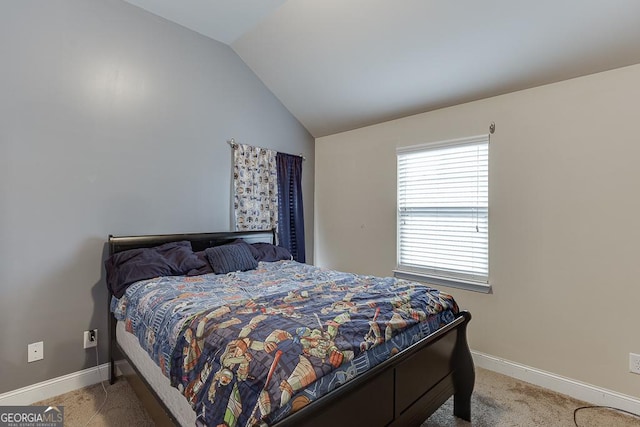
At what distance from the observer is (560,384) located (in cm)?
239

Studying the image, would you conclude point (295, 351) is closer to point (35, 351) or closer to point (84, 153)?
point (35, 351)

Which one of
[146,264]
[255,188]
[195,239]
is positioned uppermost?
[255,188]

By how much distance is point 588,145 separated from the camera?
2.30m

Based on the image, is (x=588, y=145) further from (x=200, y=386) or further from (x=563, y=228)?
(x=200, y=386)

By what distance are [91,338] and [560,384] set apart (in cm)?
358

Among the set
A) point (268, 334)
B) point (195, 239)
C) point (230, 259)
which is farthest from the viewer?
point (195, 239)

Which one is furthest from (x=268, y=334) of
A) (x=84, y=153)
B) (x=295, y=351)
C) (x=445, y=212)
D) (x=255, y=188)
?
(x=255, y=188)

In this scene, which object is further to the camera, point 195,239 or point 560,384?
point 195,239

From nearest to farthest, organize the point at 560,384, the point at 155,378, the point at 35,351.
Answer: the point at 155,378 < the point at 35,351 < the point at 560,384

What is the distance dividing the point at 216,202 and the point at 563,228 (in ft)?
9.86

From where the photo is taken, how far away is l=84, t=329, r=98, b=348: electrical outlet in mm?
2502

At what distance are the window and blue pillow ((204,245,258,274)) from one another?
1.57 meters

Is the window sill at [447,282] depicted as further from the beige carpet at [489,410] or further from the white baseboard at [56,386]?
the white baseboard at [56,386]

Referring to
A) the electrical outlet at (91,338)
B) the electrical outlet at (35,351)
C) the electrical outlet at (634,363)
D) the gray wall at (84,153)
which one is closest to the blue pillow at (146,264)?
the gray wall at (84,153)
